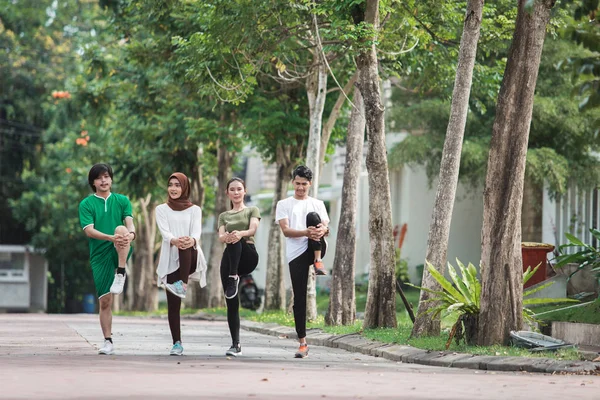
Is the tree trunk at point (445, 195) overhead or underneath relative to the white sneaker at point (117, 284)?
overhead

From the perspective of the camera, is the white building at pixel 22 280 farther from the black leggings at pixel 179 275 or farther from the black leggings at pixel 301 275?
the black leggings at pixel 301 275

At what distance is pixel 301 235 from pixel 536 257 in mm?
7879

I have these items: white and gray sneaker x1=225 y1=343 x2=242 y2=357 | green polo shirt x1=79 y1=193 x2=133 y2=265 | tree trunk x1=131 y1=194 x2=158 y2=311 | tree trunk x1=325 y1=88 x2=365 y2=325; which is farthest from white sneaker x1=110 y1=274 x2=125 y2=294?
tree trunk x1=131 y1=194 x2=158 y2=311

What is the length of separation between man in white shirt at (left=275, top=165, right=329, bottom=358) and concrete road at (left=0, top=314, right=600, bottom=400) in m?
0.64

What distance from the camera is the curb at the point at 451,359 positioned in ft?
41.8

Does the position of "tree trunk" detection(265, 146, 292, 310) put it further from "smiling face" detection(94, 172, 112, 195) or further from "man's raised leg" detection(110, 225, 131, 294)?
"man's raised leg" detection(110, 225, 131, 294)

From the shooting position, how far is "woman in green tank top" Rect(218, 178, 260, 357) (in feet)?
45.7

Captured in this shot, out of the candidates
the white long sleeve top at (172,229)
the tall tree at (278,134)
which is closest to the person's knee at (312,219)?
the white long sleeve top at (172,229)

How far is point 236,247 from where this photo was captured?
13953mm

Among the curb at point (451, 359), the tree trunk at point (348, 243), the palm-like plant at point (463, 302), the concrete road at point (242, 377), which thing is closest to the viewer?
the concrete road at point (242, 377)

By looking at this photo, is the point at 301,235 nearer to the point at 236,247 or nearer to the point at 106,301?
the point at 236,247

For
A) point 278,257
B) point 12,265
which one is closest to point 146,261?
point 278,257

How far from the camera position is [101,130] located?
143ft

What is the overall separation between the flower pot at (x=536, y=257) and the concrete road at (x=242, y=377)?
550 cm
